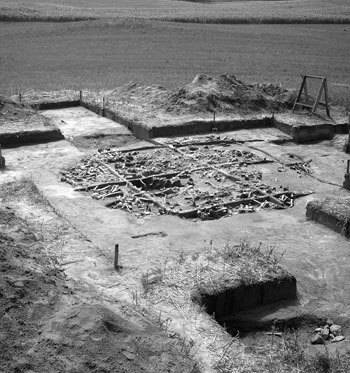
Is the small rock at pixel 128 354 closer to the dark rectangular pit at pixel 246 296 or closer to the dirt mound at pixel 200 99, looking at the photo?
the dark rectangular pit at pixel 246 296

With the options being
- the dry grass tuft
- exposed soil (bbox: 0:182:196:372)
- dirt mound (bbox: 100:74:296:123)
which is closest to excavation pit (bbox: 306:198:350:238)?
the dry grass tuft

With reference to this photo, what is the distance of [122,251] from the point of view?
326 inches

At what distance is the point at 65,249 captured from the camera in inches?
303

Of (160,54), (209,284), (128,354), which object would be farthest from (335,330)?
(160,54)

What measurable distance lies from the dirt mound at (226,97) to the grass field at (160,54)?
2.30 m

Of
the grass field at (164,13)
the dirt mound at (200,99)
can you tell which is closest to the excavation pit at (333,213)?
the dirt mound at (200,99)

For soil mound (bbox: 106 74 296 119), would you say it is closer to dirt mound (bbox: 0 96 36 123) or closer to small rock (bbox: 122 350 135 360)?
dirt mound (bbox: 0 96 36 123)

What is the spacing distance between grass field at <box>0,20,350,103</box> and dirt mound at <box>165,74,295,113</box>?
2.30 meters

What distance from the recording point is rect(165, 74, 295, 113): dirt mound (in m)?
16.2

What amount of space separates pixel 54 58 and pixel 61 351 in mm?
20594

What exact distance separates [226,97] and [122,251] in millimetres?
9356

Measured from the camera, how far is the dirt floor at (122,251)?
5.21 m

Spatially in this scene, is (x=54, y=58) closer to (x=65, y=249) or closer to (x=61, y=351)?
(x=65, y=249)

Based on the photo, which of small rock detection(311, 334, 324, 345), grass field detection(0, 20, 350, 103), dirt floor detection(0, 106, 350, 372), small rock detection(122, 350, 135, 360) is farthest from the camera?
grass field detection(0, 20, 350, 103)
